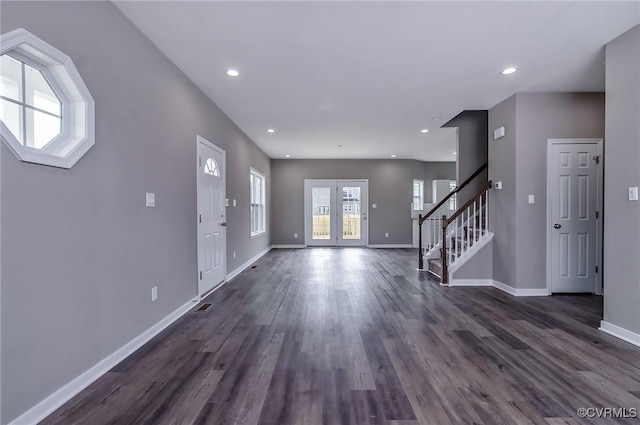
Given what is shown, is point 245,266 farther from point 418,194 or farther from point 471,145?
point 418,194

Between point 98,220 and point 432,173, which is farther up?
point 432,173

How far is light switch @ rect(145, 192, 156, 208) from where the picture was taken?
2598 mm

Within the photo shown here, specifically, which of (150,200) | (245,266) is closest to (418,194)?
(245,266)

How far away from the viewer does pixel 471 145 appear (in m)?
5.30

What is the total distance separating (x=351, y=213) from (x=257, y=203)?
2.92 metres

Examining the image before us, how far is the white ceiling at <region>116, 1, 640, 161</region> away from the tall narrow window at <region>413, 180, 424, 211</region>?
4.71 m

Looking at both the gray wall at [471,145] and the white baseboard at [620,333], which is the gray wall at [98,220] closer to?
the white baseboard at [620,333]

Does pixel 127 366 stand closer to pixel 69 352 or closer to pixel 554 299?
pixel 69 352

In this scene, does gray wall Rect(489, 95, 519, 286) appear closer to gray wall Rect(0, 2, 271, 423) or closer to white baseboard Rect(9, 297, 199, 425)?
gray wall Rect(0, 2, 271, 423)

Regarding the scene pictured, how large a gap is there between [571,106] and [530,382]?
3.66m

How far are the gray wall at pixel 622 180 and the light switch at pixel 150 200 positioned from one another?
4.14m

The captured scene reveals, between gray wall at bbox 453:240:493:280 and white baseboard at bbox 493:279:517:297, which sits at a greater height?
gray wall at bbox 453:240:493:280

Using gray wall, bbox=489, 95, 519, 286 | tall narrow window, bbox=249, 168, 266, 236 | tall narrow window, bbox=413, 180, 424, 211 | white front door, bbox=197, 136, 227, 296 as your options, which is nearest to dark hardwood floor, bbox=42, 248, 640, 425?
white front door, bbox=197, 136, 227, 296

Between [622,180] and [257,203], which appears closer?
[622,180]
